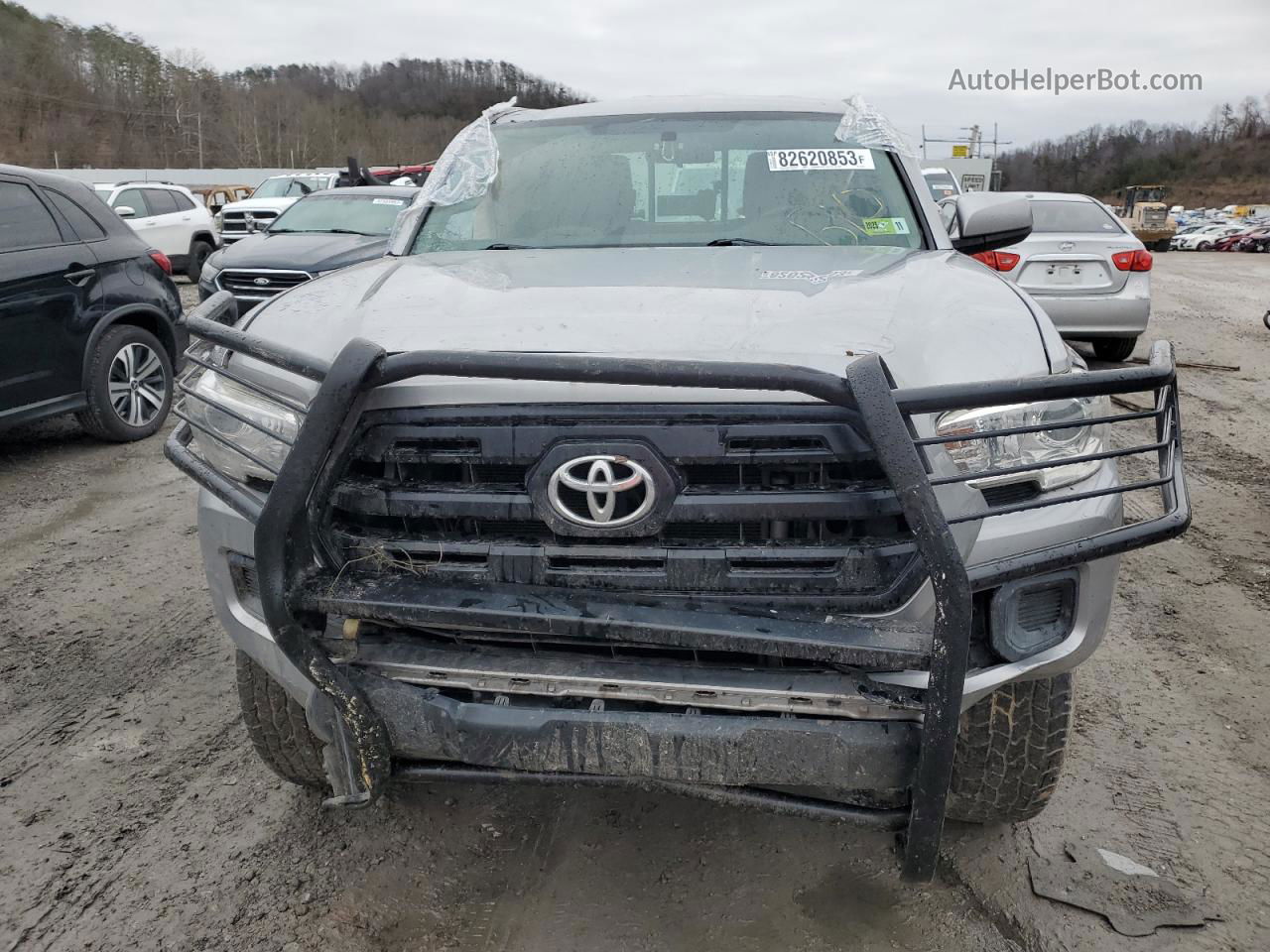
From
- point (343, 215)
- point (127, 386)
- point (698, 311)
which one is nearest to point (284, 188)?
point (343, 215)

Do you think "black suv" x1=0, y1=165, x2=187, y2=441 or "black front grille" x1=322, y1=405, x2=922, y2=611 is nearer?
"black front grille" x1=322, y1=405, x2=922, y2=611

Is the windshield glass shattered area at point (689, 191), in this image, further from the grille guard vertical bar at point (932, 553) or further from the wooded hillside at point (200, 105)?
the wooded hillside at point (200, 105)

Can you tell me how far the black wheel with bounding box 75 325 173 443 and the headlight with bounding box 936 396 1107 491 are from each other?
5.65 m

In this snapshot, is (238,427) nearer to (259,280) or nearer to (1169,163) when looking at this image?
(259,280)

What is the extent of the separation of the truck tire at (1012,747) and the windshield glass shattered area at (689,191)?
5.12ft

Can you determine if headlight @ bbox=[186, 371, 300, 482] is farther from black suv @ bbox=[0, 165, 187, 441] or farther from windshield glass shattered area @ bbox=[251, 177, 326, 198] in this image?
windshield glass shattered area @ bbox=[251, 177, 326, 198]

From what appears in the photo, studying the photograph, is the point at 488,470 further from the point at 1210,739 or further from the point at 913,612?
the point at 1210,739

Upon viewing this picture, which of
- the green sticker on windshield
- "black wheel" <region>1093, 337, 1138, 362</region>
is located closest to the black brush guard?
the green sticker on windshield

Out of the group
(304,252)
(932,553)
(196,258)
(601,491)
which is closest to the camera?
(932,553)

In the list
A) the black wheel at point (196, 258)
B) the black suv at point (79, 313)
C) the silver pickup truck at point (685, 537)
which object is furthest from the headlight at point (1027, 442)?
the black wheel at point (196, 258)

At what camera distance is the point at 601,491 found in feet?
6.08

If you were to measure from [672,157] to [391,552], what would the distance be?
1.99 meters

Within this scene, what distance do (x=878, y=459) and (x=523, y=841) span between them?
1481 mm

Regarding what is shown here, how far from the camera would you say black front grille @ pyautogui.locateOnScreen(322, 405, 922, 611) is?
1.86 metres
